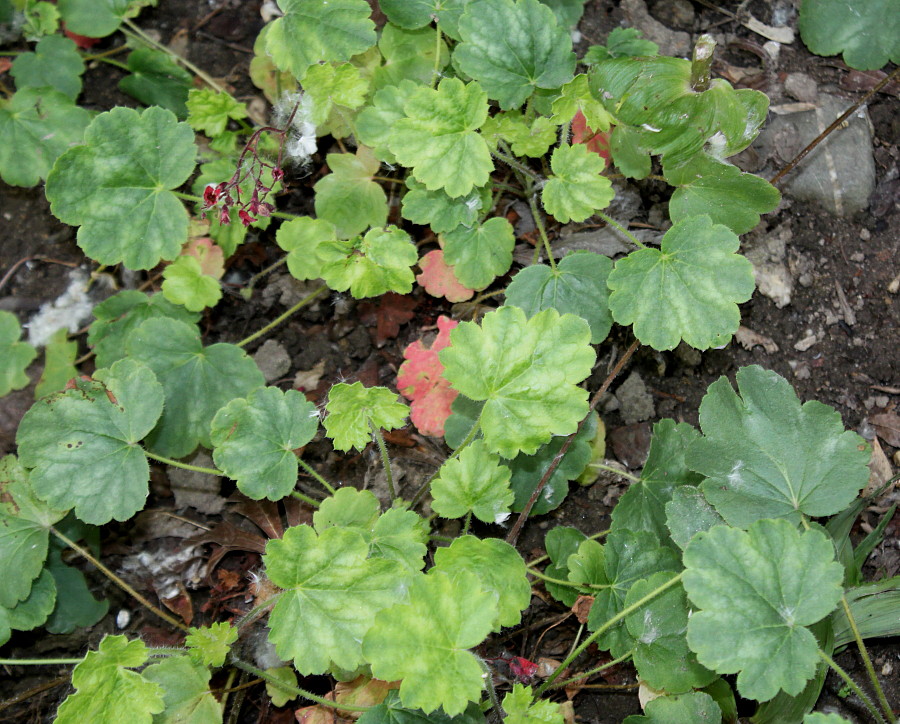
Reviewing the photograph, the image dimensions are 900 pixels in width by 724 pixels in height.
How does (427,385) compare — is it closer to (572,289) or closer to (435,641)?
(572,289)

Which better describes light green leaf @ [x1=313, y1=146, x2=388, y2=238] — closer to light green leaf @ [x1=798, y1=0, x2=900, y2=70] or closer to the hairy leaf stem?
the hairy leaf stem

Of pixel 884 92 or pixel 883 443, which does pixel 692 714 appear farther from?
pixel 884 92

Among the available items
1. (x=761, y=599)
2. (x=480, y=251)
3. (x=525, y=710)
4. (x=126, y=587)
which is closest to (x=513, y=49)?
(x=480, y=251)

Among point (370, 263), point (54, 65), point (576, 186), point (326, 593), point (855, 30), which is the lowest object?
point (326, 593)

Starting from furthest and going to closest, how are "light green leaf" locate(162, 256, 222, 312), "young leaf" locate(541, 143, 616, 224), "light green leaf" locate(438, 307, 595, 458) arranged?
"light green leaf" locate(162, 256, 222, 312)
"young leaf" locate(541, 143, 616, 224)
"light green leaf" locate(438, 307, 595, 458)

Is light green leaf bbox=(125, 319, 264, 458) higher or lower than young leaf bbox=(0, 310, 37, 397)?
higher

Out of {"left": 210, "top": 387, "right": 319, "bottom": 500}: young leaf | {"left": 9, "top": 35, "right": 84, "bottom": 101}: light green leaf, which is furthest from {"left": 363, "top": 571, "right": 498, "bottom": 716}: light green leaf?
{"left": 9, "top": 35, "right": 84, "bottom": 101}: light green leaf
